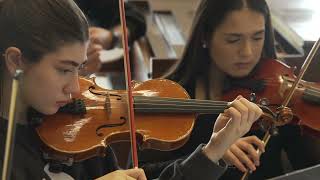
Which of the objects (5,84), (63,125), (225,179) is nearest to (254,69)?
(225,179)

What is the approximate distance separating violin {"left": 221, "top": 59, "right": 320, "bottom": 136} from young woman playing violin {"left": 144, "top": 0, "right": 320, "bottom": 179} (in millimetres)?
21

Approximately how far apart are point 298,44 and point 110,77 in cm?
64

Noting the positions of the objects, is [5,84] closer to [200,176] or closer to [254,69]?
[200,176]

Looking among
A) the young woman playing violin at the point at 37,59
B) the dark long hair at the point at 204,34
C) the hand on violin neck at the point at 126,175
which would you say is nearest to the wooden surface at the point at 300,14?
the dark long hair at the point at 204,34

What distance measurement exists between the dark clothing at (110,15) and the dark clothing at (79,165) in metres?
0.83

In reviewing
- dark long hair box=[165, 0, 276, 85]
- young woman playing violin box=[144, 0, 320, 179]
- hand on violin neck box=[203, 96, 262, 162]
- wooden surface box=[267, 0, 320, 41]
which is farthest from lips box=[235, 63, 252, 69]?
wooden surface box=[267, 0, 320, 41]

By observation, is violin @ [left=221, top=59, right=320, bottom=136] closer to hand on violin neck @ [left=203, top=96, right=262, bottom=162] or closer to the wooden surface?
hand on violin neck @ [left=203, top=96, right=262, bottom=162]

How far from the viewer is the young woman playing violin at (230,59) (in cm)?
116

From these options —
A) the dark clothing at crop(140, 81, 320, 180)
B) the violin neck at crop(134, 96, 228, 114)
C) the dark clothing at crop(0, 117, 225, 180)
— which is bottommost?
the dark clothing at crop(140, 81, 320, 180)

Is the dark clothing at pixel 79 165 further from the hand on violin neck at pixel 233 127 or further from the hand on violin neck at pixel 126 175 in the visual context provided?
the hand on violin neck at pixel 126 175

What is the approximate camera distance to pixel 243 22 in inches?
45.6

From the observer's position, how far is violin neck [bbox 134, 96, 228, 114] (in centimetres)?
102

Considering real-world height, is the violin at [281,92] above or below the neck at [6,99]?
below

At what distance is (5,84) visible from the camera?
0.83 metres
